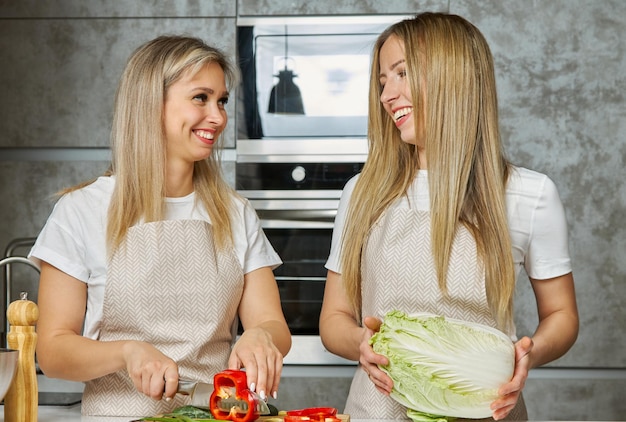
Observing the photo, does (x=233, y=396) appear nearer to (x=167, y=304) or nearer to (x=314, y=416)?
(x=314, y=416)

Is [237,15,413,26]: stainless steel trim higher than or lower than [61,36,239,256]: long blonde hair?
higher

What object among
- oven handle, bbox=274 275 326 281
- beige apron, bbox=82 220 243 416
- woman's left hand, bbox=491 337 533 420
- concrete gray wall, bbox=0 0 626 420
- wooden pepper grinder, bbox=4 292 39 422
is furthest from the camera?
oven handle, bbox=274 275 326 281

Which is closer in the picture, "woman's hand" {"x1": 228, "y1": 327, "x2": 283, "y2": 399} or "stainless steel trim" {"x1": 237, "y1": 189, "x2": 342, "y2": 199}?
"woman's hand" {"x1": 228, "y1": 327, "x2": 283, "y2": 399}

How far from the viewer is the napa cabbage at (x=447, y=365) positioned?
55.7 inches

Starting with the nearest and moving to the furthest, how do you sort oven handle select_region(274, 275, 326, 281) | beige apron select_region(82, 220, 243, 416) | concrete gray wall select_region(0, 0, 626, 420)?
beige apron select_region(82, 220, 243, 416) → concrete gray wall select_region(0, 0, 626, 420) → oven handle select_region(274, 275, 326, 281)

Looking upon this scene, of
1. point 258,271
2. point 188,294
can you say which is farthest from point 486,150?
point 188,294

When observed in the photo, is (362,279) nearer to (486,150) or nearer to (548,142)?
(486,150)

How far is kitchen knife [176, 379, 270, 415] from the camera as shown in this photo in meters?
1.38

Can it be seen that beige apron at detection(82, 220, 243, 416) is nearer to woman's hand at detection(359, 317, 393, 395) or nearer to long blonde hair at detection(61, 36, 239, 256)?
long blonde hair at detection(61, 36, 239, 256)

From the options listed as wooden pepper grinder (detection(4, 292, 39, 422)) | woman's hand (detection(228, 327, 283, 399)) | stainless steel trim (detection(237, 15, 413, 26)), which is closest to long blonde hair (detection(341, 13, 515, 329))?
woman's hand (detection(228, 327, 283, 399))

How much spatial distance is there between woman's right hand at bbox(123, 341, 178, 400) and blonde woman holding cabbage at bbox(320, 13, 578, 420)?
42 centimetres

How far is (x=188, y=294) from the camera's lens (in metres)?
1.76

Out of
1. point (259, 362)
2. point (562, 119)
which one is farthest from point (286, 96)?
point (259, 362)

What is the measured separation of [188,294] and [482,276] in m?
0.58
